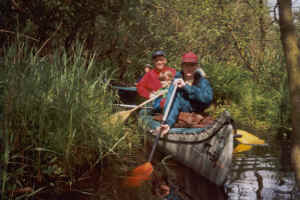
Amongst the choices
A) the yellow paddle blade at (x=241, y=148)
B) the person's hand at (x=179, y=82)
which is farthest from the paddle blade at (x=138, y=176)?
the yellow paddle blade at (x=241, y=148)

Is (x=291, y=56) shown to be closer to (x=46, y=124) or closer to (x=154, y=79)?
(x=46, y=124)

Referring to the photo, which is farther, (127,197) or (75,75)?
(75,75)

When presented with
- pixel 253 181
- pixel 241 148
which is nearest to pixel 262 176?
pixel 253 181

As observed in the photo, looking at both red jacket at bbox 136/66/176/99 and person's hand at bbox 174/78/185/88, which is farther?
red jacket at bbox 136/66/176/99

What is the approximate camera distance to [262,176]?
478 centimetres

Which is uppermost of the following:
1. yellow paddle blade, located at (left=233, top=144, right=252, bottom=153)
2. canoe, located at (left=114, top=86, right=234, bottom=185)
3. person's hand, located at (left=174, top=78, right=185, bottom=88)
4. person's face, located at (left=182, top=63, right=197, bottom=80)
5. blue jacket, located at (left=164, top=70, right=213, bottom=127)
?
person's face, located at (left=182, top=63, right=197, bottom=80)

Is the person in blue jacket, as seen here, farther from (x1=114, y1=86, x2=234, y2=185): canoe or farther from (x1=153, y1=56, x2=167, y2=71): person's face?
(x1=153, y1=56, x2=167, y2=71): person's face

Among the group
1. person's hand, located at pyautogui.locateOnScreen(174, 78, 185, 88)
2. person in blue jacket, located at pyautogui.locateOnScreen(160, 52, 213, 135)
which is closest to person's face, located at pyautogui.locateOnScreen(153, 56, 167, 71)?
person in blue jacket, located at pyautogui.locateOnScreen(160, 52, 213, 135)

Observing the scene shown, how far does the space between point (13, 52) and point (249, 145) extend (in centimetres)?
449

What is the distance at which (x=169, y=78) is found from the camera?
7738 mm

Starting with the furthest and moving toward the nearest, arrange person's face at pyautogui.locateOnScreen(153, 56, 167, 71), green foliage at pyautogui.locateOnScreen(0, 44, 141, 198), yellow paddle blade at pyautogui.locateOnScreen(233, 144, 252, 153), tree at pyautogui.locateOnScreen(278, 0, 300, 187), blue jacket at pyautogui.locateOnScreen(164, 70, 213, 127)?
person's face at pyautogui.locateOnScreen(153, 56, 167, 71) < yellow paddle blade at pyautogui.locateOnScreen(233, 144, 252, 153) < blue jacket at pyautogui.locateOnScreen(164, 70, 213, 127) < green foliage at pyautogui.locateOnScreen(0, 44, 141, 198) < tree at pyautogui.locateOnScreen(278, 0, 300, 187)

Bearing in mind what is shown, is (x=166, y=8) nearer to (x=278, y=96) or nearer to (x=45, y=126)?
(x=278, y=96)

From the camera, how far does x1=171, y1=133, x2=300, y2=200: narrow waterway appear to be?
4.14 m

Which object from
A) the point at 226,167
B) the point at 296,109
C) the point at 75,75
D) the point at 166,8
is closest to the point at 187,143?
the point at 226,167
